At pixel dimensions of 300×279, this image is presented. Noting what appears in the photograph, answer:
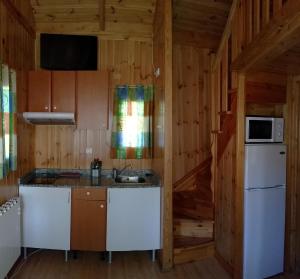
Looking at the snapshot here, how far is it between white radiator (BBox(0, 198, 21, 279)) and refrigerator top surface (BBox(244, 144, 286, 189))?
7.33ft

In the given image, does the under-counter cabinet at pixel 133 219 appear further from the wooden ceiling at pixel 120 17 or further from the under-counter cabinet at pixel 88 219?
the wooden ceiling at pixel 120 17

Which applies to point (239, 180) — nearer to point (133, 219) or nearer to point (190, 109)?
point (133, 219)

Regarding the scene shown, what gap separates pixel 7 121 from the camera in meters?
2.67

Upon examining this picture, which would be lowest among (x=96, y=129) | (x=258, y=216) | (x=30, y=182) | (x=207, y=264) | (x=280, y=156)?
(x=207, y=264)

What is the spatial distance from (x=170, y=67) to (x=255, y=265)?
7.08 feet

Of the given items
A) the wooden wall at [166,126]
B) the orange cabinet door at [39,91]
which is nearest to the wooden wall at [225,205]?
the wooden wall at [166,126]

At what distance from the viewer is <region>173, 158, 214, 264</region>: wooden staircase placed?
323 centimetres

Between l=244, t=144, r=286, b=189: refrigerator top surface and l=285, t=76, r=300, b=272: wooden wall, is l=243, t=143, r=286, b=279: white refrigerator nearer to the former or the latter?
l=244, t=144, r=286, b=189: refrigerator top surface

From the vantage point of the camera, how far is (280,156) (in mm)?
2926

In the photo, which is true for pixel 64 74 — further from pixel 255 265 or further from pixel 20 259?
pixel 255 265

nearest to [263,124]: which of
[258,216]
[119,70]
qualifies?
[258,216]

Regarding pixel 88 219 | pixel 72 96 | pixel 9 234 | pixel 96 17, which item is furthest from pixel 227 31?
pixel 9 234

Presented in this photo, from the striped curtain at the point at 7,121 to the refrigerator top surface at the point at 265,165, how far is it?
2.25 metres

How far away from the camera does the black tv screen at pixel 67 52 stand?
3576 mm
